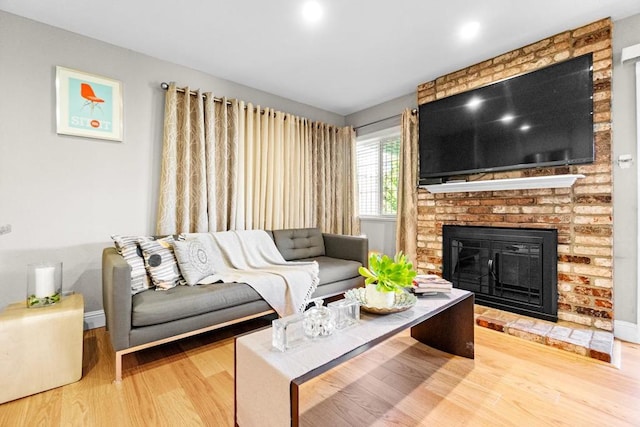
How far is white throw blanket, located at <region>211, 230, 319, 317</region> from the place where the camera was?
232 centimetres

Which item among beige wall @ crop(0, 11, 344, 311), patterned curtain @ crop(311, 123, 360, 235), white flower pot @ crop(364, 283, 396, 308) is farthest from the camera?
patterned curtain @ crop(311, 123, 360, 235)

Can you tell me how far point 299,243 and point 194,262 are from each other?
4.33 feet

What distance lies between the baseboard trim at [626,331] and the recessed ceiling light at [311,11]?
127 inches

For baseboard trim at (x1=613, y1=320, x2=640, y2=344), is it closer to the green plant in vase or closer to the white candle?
the green plant in vase

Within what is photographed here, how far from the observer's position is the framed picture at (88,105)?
2.32 meters

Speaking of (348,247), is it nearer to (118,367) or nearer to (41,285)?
(118,367)

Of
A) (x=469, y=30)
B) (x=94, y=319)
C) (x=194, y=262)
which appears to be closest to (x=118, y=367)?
(x=194, y=262)

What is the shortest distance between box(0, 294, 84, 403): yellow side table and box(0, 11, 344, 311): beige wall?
0.72m

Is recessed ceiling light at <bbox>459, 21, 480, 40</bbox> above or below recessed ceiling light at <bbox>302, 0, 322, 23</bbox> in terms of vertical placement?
above

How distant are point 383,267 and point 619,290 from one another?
2.08 metres

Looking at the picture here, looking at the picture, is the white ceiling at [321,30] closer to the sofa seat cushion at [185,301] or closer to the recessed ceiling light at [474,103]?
the recessed ceiling light at [474,103]

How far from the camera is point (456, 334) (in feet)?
6.51

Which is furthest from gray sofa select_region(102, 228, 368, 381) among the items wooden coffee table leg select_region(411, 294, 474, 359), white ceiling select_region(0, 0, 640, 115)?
white ceiling select_region(0, 0, 640, 115)

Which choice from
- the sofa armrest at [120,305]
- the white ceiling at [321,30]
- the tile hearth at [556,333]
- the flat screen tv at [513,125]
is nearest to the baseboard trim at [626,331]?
the tile hearth at [556,333]
